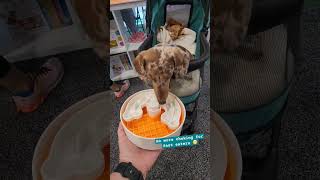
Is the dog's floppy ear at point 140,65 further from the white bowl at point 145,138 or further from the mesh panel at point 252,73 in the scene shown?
the mesh panel at point 252,73

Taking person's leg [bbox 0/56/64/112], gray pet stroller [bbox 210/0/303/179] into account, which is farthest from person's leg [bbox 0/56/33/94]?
gray pet stroller [bbox 210/0/303/179]

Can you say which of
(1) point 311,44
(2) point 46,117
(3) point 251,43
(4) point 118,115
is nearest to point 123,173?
(4) point 118,115

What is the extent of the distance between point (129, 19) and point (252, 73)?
21cm

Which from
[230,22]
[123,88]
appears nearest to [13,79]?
[123,88]

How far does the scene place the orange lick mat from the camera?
376 mm

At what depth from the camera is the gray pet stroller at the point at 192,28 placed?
1.29ft

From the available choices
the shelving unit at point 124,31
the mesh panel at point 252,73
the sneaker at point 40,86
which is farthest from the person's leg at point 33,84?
the mesh panel at point 252,73

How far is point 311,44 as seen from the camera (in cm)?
63

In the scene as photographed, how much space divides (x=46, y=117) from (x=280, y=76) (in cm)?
34

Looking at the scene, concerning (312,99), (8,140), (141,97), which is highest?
(141,97)

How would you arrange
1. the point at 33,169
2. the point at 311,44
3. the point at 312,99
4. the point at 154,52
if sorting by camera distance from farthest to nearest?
the point at 312,99 → the point at 311,44 → the point at 33,169 → the point at 154,52

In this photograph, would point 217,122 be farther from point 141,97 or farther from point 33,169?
point 33,169

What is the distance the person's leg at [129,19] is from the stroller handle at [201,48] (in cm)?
2

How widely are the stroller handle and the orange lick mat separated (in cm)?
6
